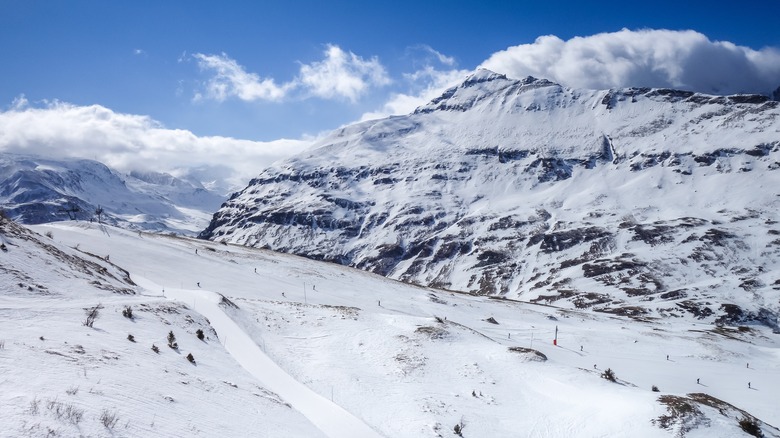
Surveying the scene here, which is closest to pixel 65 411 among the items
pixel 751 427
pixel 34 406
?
pixel 34 406

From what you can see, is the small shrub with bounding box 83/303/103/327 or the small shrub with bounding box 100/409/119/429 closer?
the small shrub with bounding box 100/409/119/429

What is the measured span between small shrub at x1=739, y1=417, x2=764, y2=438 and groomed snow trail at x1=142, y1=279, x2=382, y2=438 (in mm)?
16594

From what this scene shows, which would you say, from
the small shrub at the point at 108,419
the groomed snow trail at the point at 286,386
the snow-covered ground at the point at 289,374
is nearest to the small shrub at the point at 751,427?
the snow-covered ground at the point at 289,374

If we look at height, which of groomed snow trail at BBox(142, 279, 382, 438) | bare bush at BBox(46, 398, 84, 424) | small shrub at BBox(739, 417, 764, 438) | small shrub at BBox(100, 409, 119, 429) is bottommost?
groomed snow trail at BBox(142, 279, 382, 438)

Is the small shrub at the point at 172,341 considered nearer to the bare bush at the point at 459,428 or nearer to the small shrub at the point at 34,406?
the small shrub at the point at 34,406

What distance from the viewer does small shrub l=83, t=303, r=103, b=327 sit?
21.9 m

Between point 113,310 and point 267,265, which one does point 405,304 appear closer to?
point 267,265

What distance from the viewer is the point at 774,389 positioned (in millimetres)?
46062

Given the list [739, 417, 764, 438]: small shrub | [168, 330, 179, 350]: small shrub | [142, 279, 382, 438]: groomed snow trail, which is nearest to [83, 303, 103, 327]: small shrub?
[168, 330, 179, 350]: small shrub

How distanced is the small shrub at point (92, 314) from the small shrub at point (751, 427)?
97.6ft

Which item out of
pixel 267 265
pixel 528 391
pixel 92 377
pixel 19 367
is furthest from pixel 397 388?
pixel 267 265

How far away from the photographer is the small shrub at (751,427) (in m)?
21.6

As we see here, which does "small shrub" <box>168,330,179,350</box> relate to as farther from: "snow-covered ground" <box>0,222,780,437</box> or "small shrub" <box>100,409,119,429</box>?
"small shrub" <box>100,409,119,429</box>

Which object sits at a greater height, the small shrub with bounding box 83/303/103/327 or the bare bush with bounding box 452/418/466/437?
the small shrub with bounding box 83/303/103/327
